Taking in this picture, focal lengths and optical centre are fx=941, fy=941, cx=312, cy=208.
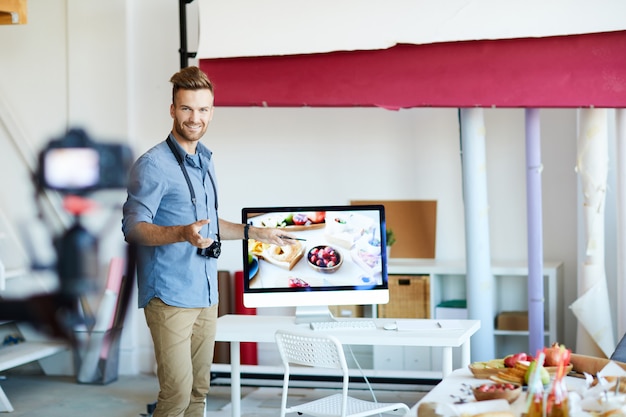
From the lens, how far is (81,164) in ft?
21.2

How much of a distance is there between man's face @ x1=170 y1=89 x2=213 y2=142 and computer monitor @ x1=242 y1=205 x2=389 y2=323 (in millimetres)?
932

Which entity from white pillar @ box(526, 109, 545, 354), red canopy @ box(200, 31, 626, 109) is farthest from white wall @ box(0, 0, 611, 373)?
red canopy @ box(200, 31, 626, 109)

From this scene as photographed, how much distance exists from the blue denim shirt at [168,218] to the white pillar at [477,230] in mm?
2326

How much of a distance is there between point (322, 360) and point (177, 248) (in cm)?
80

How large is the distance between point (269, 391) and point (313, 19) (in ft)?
7.62

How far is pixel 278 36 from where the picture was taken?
513cm

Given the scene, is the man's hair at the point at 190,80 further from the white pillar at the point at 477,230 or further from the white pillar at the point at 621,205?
the white pillar at the point at 621,205

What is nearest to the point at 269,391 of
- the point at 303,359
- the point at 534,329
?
the point at 534,329

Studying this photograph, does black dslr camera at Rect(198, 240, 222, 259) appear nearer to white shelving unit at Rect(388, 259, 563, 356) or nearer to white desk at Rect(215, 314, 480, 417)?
white desk at Rect(215, 314, 480, 417)

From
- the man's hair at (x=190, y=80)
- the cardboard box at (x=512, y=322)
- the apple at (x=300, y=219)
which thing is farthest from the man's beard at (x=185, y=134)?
the cardboard box at (x=512, y=322)

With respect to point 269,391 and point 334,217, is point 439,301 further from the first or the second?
point 334,217

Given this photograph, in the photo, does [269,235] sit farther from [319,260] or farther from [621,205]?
[621,205]

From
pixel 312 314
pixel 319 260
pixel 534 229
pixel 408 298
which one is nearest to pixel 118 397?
pixel 408 298

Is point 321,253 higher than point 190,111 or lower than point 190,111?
lower
